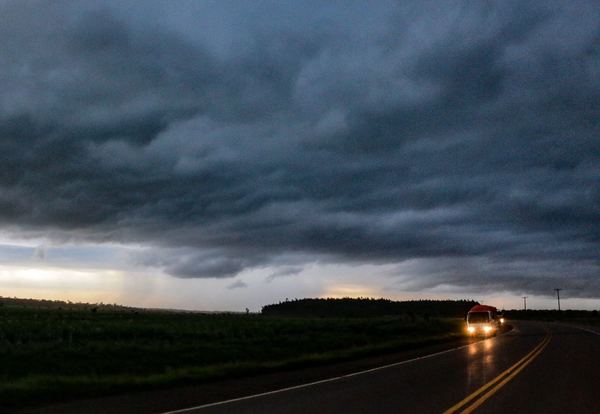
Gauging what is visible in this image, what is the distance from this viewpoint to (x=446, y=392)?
15039 millimetres

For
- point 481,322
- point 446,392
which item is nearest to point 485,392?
point 446,392

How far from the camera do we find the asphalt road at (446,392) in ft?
41.0

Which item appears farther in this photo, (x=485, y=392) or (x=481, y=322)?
(x=481, y=322)

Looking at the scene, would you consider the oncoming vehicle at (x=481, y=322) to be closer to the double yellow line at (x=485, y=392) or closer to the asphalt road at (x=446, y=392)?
the asphalt road at (x=446, y=392)

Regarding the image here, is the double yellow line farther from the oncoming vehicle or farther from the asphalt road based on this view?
the oncoming vehicle

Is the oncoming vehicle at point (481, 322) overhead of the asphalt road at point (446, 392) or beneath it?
overhead

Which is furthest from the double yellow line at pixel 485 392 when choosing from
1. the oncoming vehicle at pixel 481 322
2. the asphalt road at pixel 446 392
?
the oncoming vehicle at pixel 481 322

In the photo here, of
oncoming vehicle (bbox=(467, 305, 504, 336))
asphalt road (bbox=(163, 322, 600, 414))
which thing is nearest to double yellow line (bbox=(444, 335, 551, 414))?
asphalt road (bbox=(163, 322, 600, 414))

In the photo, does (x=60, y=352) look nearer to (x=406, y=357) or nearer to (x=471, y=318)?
(x=406, y=357)

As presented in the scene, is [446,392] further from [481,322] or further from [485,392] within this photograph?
[481,322]

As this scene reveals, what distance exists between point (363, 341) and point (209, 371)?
23.8 meters

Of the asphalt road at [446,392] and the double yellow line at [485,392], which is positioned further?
the asphalt road at [446,392]

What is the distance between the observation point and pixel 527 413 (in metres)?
12.0

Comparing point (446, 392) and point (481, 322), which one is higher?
point (481, 322)
